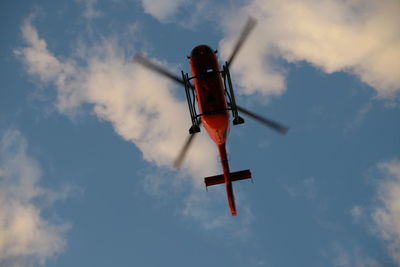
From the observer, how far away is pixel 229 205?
96.5 feet

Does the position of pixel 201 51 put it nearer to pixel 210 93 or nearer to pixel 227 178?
pixel 210 93

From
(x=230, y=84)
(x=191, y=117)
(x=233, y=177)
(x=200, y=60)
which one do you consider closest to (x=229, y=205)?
(x=233, y=177)

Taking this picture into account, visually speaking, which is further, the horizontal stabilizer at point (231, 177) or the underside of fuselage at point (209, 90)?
the horizontal stabilizer at point (231, 177)

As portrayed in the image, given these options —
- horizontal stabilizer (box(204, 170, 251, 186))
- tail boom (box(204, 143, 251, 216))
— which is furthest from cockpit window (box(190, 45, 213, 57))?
horizontal stabilizer (box(204, 170, 251, 186))

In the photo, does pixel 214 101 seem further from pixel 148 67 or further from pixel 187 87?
pixel 148 67

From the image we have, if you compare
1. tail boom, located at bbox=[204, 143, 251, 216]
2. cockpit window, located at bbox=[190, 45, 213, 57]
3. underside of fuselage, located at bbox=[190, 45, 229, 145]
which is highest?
cockpit window, located at bbox=[190, 45, 213, 57]

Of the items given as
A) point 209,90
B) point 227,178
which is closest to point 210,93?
point 209,90

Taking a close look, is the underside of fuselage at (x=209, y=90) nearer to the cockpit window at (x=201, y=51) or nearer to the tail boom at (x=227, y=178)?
the cockpit window at (x=201, y=51)

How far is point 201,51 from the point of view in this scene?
2602cm

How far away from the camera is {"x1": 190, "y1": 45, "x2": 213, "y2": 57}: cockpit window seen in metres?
26.0

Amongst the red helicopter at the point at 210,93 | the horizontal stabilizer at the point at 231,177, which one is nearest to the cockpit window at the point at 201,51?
the red helicopter at the point at 210,93

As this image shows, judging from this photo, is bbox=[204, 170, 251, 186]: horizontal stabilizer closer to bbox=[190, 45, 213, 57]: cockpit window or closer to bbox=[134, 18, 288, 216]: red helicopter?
bbox=[134, 18, 288, 216]: red helicopter

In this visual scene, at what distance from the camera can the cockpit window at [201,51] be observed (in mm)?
25969

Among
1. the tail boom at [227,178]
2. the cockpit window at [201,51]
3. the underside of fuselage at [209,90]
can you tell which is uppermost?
the cockpit window at [201,51]
